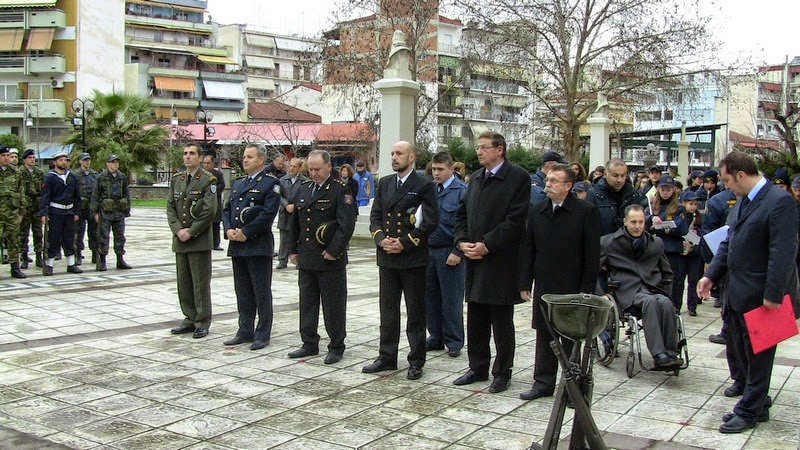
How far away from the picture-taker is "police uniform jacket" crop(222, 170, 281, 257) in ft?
24.9

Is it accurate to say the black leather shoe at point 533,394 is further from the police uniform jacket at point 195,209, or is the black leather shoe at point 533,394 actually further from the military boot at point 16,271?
the military boot at point 16,271

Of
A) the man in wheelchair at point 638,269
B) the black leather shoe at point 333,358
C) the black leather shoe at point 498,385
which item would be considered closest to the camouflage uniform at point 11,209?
the black leather shoe at point 333,358

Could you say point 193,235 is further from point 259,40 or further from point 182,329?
point 259,40

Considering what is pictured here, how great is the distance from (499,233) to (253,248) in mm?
2746

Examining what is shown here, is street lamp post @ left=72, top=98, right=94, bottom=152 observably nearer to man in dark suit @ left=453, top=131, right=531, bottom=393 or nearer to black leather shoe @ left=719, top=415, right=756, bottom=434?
man in dark suit @ left=453, top=131, right=531, bottom=393

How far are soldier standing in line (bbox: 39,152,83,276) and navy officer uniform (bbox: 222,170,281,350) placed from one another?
6.32 meters

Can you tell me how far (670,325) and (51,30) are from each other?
200 ft

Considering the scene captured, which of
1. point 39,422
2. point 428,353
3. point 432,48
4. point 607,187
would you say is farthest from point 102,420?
point 432,48

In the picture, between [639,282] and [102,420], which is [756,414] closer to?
[639,282]

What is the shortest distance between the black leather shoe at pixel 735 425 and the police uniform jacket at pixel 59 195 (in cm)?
1099

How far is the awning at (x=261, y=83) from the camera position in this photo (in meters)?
88.6

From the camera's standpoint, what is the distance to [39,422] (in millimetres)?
5250

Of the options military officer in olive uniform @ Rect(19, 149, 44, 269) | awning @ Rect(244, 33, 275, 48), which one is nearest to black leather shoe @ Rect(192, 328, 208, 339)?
military officer in olive uniform @ Rect(19, 149, 44, 269)

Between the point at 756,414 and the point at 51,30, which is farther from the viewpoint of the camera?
the point at 51,30
